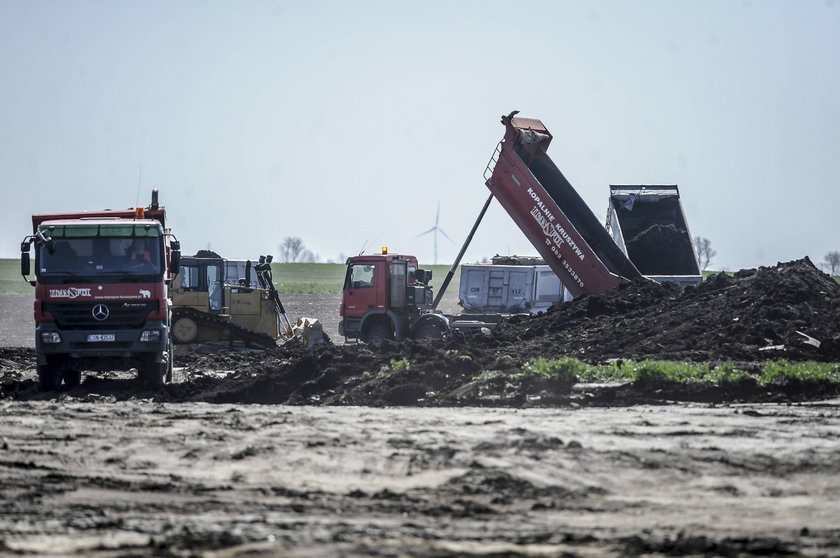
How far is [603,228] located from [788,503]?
1692 centimetres

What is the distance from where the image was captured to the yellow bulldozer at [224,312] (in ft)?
88.3

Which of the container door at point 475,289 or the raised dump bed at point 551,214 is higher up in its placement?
the raised dump bed at point 551,214

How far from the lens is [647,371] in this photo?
14711 millimetres

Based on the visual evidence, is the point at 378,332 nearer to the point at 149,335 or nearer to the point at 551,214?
the point at 551,214

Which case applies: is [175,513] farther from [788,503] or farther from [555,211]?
[555,211]

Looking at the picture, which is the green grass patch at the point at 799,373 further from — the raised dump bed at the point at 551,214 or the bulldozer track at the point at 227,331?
the bulldozer track at the point at 227,331

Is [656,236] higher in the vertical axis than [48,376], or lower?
higher

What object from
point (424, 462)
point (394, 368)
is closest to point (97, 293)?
point (394, 368)

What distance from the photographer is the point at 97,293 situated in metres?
16.7

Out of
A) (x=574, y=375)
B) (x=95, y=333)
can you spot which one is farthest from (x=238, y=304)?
(x=574, y=375)

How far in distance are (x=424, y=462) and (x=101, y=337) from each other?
29.7ft

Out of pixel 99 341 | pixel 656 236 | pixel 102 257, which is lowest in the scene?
pixel 99 341

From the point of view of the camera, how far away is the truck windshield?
16781 millimetres

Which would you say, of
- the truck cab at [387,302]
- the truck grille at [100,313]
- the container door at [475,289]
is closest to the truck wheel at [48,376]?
the truck grille at [100,313]
